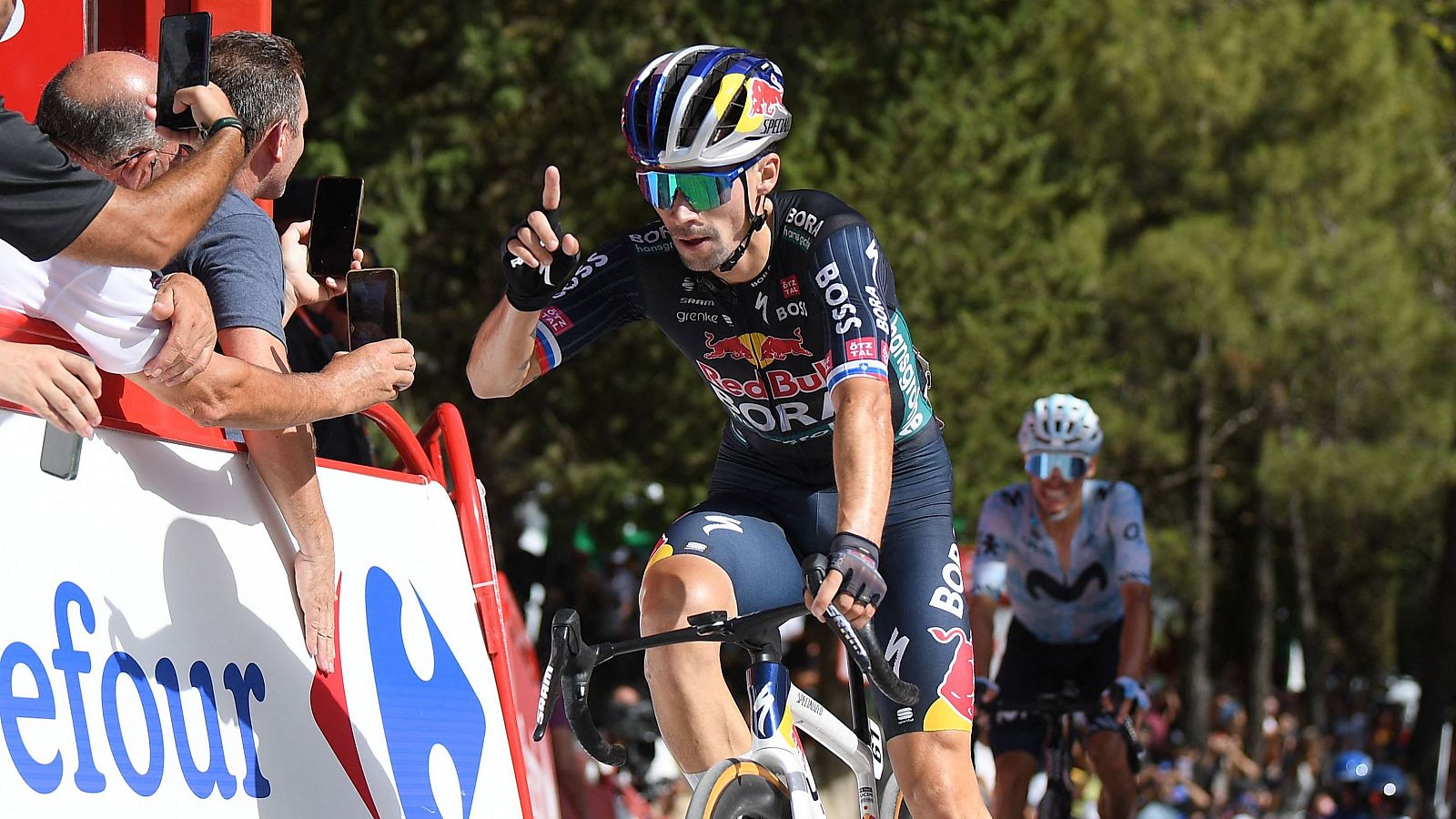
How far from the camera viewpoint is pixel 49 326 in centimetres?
363

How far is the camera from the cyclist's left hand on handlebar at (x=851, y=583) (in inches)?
149

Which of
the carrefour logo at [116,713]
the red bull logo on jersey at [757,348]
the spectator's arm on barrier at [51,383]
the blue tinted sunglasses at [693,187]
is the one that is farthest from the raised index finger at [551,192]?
the carrefour logo at [116,713]

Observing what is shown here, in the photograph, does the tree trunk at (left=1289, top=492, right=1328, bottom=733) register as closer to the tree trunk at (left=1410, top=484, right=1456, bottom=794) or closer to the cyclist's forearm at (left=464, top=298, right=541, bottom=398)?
the tree trunk at (left=1410, top=484, right=1456, bottom=794)

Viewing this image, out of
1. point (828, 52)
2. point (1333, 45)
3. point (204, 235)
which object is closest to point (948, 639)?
point (204, 235)

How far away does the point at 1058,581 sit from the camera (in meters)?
7.79

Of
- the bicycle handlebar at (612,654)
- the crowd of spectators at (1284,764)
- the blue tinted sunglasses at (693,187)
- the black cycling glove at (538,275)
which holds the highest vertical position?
the blue tinted sunglasses at (693,187)

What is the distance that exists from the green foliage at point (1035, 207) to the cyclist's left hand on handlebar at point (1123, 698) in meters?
6.97

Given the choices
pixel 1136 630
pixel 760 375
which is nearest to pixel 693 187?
pixel 760 375

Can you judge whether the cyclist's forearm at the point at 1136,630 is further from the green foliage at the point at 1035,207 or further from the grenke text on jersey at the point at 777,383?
the green foliage at the point at 1035,207

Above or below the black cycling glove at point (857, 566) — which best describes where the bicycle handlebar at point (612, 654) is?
below

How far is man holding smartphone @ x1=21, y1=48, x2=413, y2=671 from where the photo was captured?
3732mm

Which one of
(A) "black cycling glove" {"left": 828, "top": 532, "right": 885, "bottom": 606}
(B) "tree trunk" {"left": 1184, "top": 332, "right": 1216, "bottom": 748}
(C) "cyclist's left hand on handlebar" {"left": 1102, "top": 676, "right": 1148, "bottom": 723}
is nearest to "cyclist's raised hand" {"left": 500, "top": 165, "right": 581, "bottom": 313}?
(A) "black cycling glove" {"left": 828, "top": 532, "right": 885, "bottom": 606}

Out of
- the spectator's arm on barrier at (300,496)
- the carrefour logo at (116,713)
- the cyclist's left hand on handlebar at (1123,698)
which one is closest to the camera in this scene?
the carrefour logo at (116,713)

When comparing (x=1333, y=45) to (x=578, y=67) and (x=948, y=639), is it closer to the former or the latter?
(x=578, y=67)
